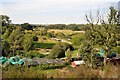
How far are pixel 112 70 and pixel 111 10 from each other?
6349 millimetres

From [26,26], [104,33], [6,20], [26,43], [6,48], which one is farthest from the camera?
[26,26]

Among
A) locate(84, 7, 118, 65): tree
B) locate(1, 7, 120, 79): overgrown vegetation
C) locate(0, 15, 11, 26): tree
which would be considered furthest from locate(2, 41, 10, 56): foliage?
locate(84, 7, 118, 65): tree

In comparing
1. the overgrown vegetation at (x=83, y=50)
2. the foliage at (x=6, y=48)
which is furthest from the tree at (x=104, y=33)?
the foliage at (x=6, y=48)

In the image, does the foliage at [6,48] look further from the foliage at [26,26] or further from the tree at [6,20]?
the foliage at [26,26]

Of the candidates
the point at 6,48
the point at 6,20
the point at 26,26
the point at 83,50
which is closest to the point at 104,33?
the point at 83,50

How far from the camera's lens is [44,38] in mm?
25688

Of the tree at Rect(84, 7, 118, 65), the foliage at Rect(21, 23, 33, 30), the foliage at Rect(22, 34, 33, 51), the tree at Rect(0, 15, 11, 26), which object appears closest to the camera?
the tree at Rect(84, 7, 118, 65)


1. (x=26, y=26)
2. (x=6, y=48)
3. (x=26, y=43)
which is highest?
(x=26, y=26)

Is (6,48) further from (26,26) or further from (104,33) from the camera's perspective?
(26,26)

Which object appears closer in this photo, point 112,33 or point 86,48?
point 112,33

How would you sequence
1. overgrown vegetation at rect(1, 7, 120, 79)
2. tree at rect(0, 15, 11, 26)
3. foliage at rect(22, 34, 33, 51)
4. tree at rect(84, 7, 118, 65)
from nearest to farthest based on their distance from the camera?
overgrown vegetation at rect(1, 7, 120, 79), tree at rect(84, 7, 118, 65), foliage at rect(22, 34, 33, 51), tree at rect(0, 15, 11, 26)

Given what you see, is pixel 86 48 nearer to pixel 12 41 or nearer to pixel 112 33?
pixel 112 33

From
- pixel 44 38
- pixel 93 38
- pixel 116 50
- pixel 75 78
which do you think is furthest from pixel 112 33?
pixel 44 38

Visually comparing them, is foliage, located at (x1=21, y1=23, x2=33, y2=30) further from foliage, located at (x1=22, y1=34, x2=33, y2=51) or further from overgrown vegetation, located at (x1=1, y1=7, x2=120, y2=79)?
foliage, located at (x1=22, y1=34, x2=33, y2=51)
